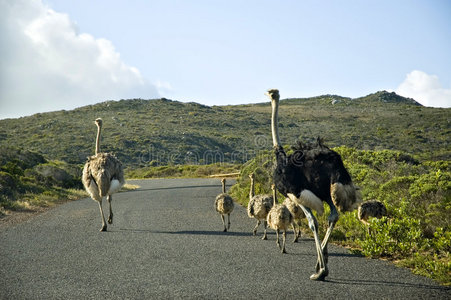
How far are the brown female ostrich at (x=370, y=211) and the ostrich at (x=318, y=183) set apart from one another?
7.09ft

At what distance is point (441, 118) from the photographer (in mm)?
52031

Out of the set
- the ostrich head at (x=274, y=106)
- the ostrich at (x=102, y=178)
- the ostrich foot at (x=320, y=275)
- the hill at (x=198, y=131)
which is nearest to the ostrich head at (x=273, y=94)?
the ostrich head at (x=274, y=106)

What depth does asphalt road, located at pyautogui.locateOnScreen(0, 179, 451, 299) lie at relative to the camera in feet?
19.4

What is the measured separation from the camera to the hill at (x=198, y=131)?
44.1 m

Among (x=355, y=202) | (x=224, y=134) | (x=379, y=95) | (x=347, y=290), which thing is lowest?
(x=347, y=290)

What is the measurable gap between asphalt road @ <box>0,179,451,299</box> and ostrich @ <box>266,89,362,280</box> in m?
0.69

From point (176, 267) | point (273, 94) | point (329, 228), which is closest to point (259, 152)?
point (273, 94)

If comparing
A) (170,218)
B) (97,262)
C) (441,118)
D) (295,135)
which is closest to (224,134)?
(295,135)

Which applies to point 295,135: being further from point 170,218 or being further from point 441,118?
point 170,218

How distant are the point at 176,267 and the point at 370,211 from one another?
394 cm

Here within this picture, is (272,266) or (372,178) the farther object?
(372,178)

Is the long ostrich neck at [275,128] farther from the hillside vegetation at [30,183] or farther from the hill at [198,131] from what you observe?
the hill at [198,131]

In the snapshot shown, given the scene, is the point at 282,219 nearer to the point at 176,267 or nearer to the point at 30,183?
the point at 176,267

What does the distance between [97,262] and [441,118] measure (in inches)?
2068
